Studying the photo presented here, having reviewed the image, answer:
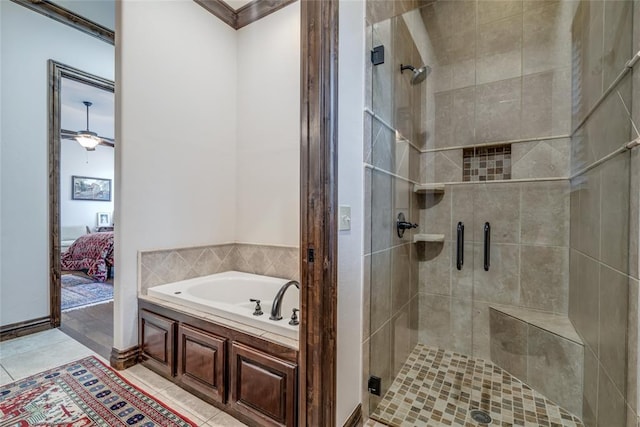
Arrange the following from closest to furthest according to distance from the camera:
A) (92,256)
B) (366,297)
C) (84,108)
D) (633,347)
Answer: (633,347) < (366,297) < (92,256) < (84,108)

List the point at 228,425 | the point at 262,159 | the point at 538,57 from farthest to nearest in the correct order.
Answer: the point at 262,159
the point at 538,57
the point at 228,425

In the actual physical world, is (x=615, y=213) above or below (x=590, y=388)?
above

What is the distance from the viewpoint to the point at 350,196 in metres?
1.40

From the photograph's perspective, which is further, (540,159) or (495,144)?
(495,144)

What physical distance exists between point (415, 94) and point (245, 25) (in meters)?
1.88

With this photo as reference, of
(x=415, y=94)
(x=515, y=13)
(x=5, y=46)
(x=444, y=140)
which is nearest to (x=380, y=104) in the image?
(x=415, y=94)

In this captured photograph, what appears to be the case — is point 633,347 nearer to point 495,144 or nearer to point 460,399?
point 460,399

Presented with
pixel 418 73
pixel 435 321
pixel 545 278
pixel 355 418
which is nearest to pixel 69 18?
pixel 418 73

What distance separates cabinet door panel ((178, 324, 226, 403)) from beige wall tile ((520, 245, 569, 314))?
2120 millimetres

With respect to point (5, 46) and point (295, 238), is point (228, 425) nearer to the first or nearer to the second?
point (295, 238)

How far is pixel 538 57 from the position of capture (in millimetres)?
2100

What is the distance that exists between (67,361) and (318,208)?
7.57 ft

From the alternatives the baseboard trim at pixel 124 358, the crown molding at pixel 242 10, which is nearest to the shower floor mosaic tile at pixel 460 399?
the baseboard trim at pixel 124 358

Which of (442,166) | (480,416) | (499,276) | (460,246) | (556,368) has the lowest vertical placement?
(480,416)
